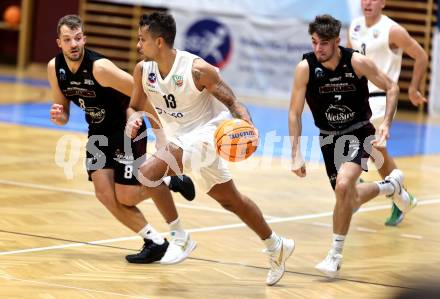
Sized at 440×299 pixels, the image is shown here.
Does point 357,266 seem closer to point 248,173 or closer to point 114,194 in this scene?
point 114,194

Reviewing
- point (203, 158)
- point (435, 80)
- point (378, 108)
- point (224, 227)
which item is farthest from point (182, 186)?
point (435, 80)

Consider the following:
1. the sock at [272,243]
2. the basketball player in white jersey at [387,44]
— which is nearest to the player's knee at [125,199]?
the sock at [272,243]

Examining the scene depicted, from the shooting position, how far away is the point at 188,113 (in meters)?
6.27

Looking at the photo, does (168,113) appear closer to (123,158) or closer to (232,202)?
(123,158)

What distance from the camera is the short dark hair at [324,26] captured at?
6.44 metres

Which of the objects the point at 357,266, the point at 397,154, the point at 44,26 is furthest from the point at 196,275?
the point at 44,26

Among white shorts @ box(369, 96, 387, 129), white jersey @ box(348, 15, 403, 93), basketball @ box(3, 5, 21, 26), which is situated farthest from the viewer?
basketball @ box(3, 5, 21, 26)

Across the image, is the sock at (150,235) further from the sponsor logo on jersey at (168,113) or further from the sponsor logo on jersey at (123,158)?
the sponsor logo on jersey at (168,113)

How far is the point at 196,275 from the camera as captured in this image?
6.27 m

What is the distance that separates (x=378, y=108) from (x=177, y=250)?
9.43ft

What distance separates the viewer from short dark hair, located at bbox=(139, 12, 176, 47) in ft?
19.9

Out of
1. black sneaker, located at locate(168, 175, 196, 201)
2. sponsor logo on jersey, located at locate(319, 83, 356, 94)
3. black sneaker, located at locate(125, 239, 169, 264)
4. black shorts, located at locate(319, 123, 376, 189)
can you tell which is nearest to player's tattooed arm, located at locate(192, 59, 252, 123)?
sponsor logo on jersey, located at locate(319, 83, 356, 94)

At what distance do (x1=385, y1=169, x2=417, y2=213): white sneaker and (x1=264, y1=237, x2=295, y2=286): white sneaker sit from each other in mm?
1715

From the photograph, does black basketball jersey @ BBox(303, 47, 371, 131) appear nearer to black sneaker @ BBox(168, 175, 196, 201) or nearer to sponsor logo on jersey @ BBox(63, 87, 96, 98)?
black sneaker @ BBox(168, 175, 196, 201)
